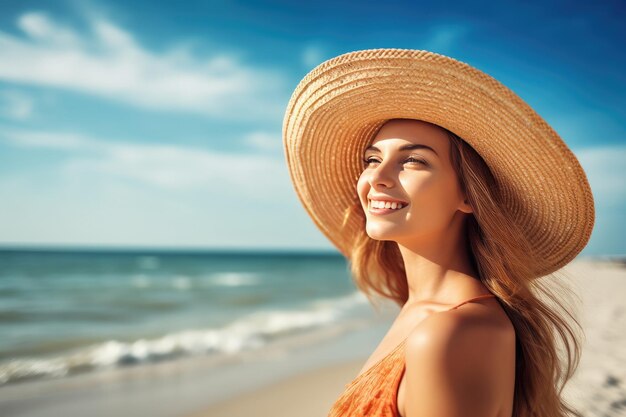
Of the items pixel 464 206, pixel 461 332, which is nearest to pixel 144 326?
pixel 464 206

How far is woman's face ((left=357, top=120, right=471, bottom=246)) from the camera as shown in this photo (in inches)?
70.9

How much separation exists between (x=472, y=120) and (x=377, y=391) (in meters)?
1.00

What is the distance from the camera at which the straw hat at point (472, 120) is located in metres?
1.75

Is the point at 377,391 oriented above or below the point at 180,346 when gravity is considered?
above

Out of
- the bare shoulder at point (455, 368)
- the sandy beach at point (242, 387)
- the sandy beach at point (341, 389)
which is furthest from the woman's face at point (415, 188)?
the sandy beach at point (242, 387)

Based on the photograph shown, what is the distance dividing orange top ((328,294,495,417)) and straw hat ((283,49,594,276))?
18.7 inches

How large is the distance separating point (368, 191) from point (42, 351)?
780cm

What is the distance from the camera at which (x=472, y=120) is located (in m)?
1.82

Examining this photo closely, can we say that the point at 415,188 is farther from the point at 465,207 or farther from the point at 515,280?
the point at 515,280

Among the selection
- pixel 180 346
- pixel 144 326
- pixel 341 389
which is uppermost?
pixel 144 326

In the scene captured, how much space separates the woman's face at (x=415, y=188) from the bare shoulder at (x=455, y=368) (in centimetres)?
43

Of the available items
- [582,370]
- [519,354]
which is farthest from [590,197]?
[582,370]

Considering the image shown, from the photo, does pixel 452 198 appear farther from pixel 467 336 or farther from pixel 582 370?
pixel 582 370

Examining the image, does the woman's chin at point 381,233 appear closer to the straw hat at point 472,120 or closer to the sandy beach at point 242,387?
the straw hat at point 472,120
